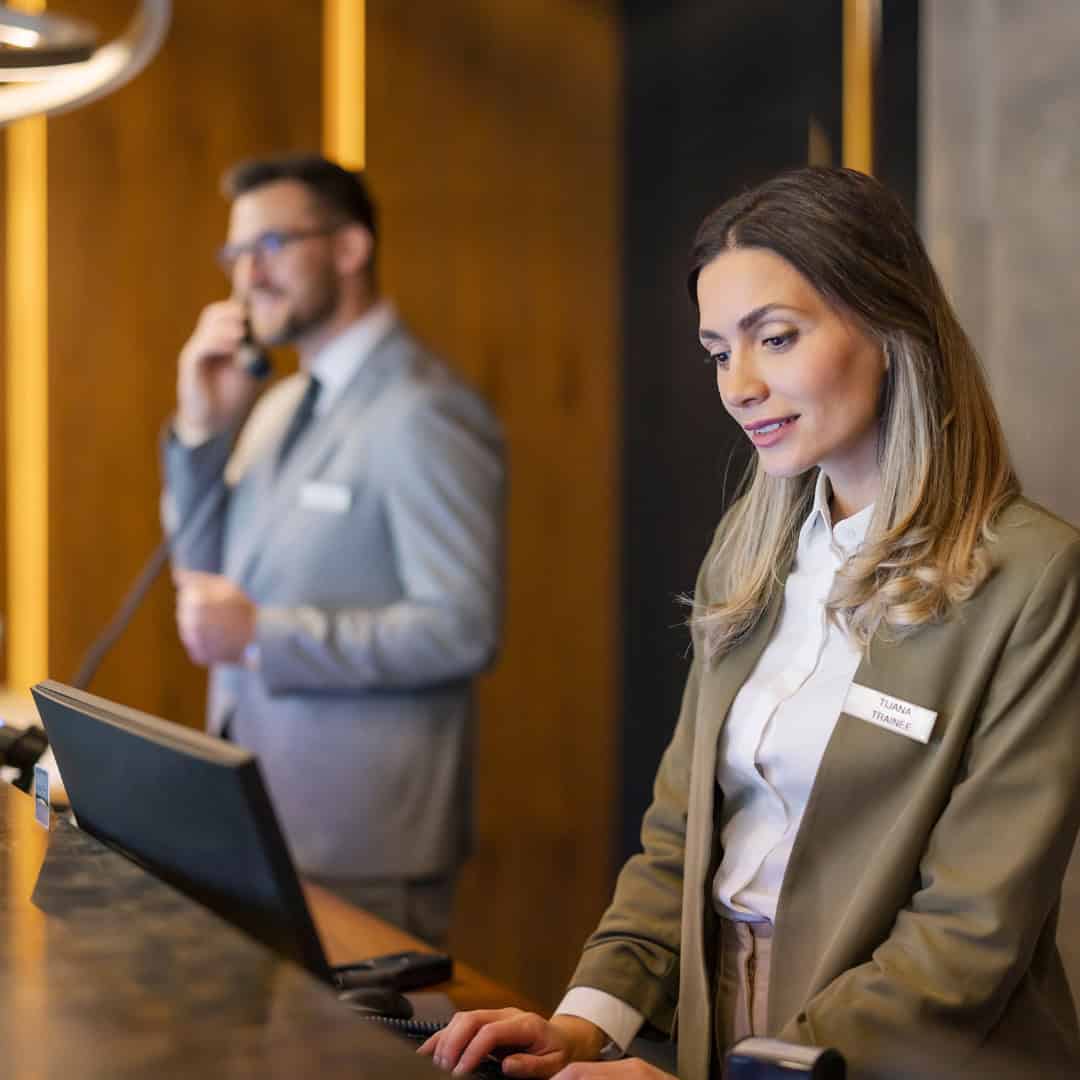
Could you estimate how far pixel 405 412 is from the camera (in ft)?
8.75

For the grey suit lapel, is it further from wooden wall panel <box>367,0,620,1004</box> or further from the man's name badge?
wooden wall panel <box>367,0,620,1004</box>

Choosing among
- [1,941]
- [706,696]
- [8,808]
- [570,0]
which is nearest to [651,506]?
[570,0]

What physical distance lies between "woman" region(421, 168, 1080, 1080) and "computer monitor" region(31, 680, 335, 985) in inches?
14.9

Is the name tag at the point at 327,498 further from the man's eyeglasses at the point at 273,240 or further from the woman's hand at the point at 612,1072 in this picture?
the woman's hand at the point at 612,1072

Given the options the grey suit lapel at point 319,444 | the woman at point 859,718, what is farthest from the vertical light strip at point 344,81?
the woman at point 859,718

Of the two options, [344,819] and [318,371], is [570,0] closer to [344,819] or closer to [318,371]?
[318,371]

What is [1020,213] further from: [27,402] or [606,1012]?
[27,402]

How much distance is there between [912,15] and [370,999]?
2.32 meters

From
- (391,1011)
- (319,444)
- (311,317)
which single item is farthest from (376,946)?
(311,317)

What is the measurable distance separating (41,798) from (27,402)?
2.80m

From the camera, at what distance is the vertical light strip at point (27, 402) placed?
12.5 ft

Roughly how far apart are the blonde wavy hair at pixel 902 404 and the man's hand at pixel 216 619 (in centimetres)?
137

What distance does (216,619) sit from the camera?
8.34 feet

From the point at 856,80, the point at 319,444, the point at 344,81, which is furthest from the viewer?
the point at 344,81
